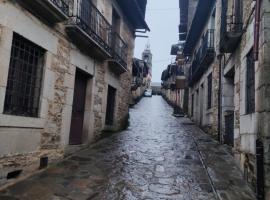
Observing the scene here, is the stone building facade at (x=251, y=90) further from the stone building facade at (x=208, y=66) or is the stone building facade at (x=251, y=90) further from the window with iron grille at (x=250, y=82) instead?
the stone building facade at (x=208, y=66)

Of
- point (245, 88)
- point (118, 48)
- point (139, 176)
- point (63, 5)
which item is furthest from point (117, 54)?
point (139, 176)

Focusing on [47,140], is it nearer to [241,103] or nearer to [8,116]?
[8,116]

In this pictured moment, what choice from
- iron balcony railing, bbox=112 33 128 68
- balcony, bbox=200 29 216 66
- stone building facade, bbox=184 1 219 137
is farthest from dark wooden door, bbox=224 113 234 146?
iron balcony railing, bbox=112 33 128 68

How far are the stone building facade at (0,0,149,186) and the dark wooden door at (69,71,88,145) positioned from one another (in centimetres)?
1

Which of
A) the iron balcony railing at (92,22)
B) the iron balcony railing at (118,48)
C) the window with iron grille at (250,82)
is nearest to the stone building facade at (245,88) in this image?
the window with iron grille at (250,82)

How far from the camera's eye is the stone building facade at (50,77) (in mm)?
5227

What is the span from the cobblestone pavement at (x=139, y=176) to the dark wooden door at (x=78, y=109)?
0.55 m

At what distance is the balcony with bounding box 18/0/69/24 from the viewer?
5.52 metres

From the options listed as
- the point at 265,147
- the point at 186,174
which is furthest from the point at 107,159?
the point at 265,147

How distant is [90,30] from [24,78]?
3.03 m

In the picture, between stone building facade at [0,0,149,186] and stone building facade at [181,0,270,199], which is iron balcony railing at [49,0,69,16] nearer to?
stone building facade at [0,0,149,186]

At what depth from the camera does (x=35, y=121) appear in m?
5.95

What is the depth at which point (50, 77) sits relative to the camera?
21.2 feet

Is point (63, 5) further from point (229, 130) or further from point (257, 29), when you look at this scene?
point (229, 130)
